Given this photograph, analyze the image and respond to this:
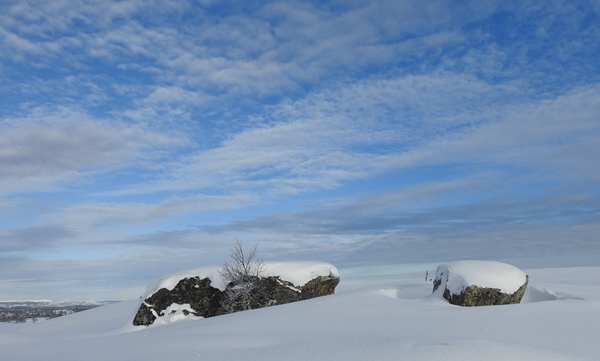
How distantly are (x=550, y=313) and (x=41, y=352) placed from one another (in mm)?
13729

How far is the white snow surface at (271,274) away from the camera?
66.8 feet

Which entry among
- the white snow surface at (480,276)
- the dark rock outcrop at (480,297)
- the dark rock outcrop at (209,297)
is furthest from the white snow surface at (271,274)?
the dark rock outcrop at (480,297)

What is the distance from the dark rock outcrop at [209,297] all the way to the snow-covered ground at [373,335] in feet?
15.9

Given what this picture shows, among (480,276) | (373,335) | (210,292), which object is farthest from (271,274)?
(373,335)

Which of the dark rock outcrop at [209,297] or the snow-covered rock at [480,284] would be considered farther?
the dark rock outcrop at [209,297]

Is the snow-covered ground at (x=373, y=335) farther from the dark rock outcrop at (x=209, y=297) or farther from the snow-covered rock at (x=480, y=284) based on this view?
the dark rock outcrop at (x=209, y=297)

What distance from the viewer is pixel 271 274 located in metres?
20.6

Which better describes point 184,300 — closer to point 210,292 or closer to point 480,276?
point 210,292

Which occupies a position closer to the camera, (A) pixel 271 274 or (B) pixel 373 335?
(B) pixel 373 335

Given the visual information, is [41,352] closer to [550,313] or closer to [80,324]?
[80,324]

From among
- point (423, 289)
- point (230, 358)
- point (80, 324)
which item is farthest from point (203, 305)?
point (230, 358)

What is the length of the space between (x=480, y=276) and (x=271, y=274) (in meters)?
9.12

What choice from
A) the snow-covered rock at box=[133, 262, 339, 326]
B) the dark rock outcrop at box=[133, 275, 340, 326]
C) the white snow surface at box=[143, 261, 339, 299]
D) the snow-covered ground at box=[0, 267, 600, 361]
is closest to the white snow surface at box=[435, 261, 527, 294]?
the snow-covered ground at box=[0, 267, 600, 361]

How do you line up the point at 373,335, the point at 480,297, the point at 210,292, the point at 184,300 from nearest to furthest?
the point at 373,335, the point at 480,297, the point at 184,300, the point at 210,292
